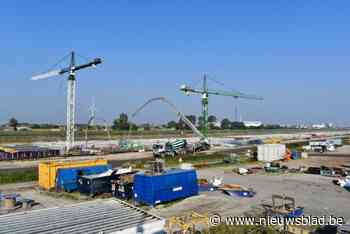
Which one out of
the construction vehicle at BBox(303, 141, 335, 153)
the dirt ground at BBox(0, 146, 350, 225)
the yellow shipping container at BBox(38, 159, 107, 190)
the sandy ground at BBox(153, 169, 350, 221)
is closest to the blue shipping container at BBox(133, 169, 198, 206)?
the dirt ground at BBox(0, 146, 350, 225)

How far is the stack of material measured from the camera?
10.0 metres

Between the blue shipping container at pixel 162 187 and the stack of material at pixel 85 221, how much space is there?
10.4 m

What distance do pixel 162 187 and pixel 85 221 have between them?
41.7ft

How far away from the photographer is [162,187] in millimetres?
23203

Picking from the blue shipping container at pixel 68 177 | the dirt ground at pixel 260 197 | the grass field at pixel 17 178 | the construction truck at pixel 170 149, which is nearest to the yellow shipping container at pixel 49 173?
the dirt ground at pixel 260 197

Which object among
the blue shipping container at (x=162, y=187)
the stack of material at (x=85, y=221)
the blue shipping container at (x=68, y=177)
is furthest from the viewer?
the blue shipping container at (x=68, y=177)

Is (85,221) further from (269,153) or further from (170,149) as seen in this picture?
(170,149)

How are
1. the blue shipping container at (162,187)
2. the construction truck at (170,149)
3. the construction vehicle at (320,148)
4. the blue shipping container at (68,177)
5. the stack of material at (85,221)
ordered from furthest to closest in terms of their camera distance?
the construction vehicle at (320,148) < the construction truck at (170,149) < the blue shipping container at (68,177) < the blue shipping container at (162,187) < the stack of material at (85,221)

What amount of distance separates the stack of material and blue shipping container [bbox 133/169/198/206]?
1037 centimetres

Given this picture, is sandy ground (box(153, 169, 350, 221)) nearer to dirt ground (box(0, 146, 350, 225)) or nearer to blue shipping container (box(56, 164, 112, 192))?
dirt ground (box(0, 146, 350, 225))

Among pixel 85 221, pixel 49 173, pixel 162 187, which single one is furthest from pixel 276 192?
pixel 85 221

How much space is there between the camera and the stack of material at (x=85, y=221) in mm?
10035

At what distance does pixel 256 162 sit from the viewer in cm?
5084

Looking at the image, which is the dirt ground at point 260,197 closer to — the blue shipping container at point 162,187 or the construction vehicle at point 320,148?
the blue shipping container at point 162,187
